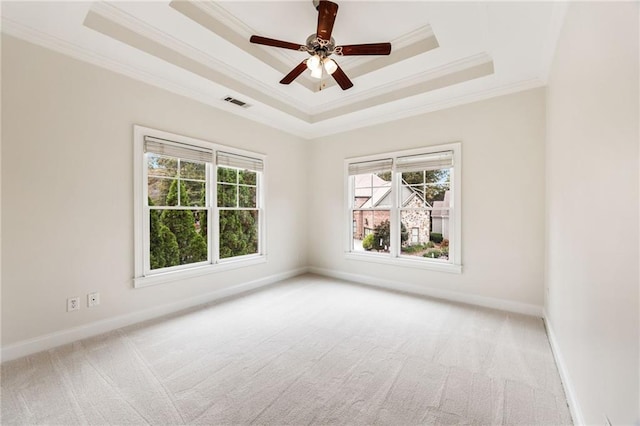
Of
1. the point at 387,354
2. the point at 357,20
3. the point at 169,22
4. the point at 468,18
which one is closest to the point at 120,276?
the point at 169,22

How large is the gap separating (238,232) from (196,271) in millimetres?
972

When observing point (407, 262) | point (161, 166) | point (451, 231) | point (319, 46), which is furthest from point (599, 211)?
point (161, 166)

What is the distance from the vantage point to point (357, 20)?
259cm

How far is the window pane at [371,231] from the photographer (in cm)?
447

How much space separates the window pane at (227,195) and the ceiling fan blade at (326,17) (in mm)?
2438

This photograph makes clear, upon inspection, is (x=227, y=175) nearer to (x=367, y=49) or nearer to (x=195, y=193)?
(x=195, y=193)

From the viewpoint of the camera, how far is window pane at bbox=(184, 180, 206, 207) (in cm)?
357

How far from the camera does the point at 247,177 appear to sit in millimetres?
4301

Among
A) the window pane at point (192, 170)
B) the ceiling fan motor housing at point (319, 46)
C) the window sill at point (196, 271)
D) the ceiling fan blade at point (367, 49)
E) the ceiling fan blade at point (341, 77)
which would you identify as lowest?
the window sill at point (196, 271)

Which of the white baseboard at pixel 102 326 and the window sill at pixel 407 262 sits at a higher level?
the window sill at pixel 407 262

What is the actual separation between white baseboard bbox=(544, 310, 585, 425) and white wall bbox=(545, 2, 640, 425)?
1 cm

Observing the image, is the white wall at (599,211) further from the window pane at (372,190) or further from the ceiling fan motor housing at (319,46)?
the window pane at (372,190)

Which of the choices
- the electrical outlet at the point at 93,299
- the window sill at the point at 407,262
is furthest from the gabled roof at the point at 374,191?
the electrical outlet at the point at 93,299

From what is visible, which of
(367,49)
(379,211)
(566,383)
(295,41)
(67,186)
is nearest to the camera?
(566,383)
